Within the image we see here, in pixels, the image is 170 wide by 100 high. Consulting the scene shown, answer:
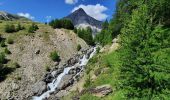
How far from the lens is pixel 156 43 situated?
35531mm

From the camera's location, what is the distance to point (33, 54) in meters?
99.2

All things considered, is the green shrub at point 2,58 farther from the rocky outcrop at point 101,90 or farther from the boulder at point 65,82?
the rocky outcrop at point 101,90

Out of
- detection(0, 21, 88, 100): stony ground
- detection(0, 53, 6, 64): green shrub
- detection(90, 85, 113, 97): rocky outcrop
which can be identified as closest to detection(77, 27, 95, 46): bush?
detection(0, 21, 88, 100): stony ground

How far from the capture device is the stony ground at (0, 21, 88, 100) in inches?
3191

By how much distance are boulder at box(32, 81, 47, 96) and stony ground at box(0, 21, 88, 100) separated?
1.10 m

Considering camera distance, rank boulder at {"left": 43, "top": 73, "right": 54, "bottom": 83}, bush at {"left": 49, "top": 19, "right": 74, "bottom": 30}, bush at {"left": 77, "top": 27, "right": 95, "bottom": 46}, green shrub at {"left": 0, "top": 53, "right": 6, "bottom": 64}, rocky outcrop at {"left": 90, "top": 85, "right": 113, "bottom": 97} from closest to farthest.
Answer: rocky outcrop at {"left": 90, "top": 85, "right": 113, "bottom": 97}
boulder at {"left": 43, "top": 73, "right": 54, "bottom": 83}
green shrub at {"left": 0, "top": 53, "right": 6, "bottom": 64}
bush at {"left": 77, "top": 27, "right": 95, "bottom": 46}
bush at {"left": 49, "top": 19, "right": 74, "bottom": 30}

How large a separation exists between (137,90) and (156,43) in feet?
16.0

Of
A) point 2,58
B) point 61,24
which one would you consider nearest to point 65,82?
point 2,58

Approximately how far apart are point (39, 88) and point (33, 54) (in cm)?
1934

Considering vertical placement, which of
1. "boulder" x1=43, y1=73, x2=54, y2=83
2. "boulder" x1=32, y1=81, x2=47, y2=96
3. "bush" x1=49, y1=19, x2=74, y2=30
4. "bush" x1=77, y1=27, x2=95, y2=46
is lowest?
Result: "boulder" x1=32, y1=81, x2=47, y2=96

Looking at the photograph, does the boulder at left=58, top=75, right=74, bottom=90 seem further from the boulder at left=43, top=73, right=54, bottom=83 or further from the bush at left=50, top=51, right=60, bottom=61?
the bush at left=50, top=51, right=60, bottom=61

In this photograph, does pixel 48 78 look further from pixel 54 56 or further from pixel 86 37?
pixel 86 37

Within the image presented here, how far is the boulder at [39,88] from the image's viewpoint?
80144 millimetres

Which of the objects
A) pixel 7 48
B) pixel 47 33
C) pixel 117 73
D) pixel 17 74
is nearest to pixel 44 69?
pixel 17 74
